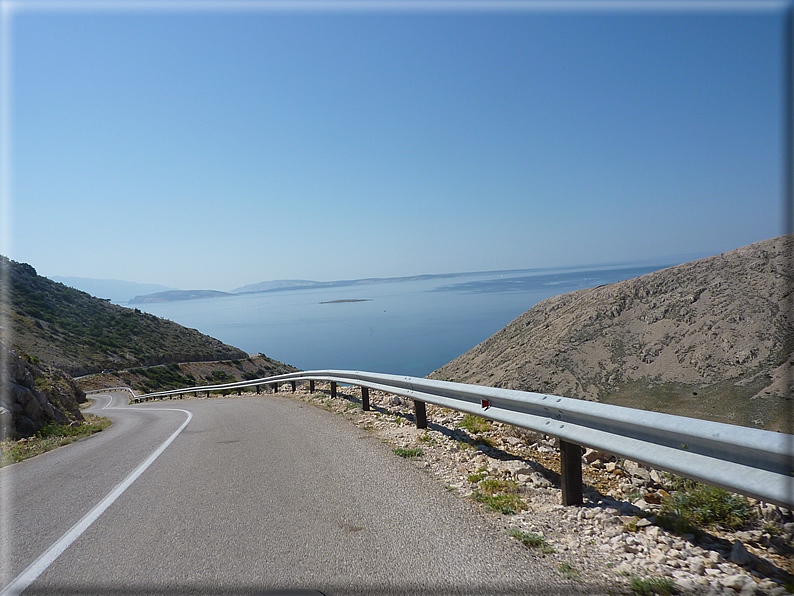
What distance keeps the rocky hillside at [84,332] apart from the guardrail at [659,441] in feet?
191

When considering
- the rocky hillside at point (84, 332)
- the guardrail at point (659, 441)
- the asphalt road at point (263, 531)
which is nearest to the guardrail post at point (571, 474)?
the guardrail at point (659, 441)

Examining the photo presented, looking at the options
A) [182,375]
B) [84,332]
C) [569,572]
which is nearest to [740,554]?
[569,572]

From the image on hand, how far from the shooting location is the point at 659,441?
317cm

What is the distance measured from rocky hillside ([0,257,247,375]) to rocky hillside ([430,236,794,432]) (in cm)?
5533

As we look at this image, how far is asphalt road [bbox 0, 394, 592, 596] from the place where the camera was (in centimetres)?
292

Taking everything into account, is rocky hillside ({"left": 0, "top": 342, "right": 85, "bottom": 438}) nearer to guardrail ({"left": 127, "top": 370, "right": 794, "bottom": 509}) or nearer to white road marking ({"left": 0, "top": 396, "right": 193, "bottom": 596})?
white road marking ({"left": 0, "top": 396, "right": 193, "bottom": 596})

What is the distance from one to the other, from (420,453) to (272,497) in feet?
6.40

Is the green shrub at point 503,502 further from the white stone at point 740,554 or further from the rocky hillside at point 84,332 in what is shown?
the rocky hillside at point 84,332

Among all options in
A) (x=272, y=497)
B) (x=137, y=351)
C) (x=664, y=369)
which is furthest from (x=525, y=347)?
(x=137, y=351)

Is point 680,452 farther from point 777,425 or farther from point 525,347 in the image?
point 525,347

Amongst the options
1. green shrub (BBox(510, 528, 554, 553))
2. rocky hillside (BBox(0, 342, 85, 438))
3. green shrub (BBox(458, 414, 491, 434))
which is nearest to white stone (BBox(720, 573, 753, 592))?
green shrub (BBox(510, 528, 554, 553))

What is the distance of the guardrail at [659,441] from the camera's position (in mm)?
2441

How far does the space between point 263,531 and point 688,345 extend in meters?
9.59

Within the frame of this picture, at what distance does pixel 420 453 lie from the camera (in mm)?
5742
